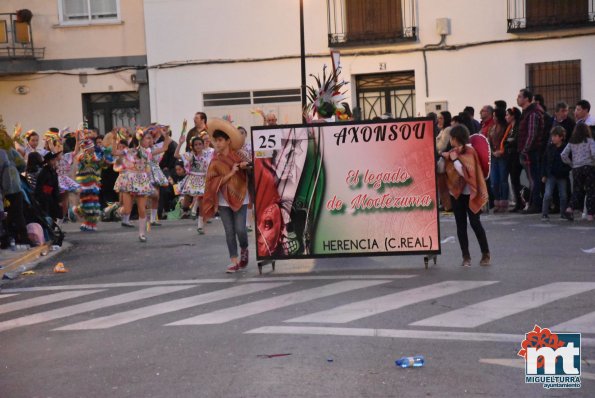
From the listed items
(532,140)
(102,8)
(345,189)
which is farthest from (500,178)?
(102,8)

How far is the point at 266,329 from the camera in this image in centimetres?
995

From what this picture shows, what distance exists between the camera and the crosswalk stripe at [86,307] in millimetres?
11369

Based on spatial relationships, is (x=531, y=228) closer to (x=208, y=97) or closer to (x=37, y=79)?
(x=208, y=97)

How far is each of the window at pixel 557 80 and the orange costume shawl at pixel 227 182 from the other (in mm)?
15412

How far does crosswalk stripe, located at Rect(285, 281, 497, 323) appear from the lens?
34.2 ft

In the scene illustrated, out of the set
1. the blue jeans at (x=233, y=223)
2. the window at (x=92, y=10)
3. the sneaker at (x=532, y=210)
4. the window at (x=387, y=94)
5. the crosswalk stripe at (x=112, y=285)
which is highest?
the window at (x=92, y=10)

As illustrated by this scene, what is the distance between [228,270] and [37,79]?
61.7 ft

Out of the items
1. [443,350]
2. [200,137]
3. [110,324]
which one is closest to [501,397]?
[443,350]

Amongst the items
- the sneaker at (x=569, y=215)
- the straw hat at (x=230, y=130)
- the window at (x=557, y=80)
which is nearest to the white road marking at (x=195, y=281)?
the straw hat at (x=230, y=130)

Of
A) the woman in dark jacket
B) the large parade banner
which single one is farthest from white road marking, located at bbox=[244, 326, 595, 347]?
the woman in dark jacket

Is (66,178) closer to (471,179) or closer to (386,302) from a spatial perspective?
(471,179)

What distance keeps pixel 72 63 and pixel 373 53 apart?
26.3 ft

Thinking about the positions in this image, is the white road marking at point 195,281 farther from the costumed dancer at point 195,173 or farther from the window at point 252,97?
the window at point 252,97

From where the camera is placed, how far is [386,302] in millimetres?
11141
